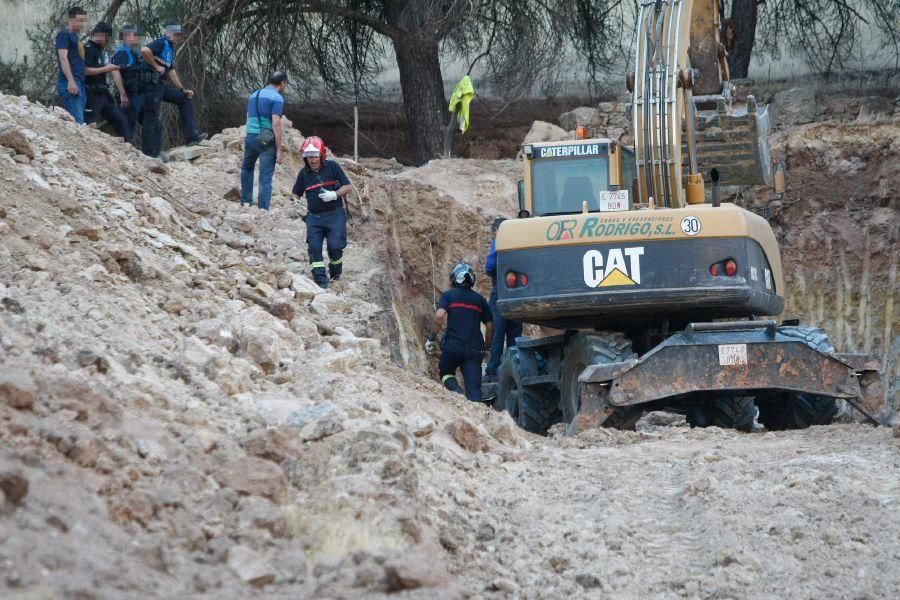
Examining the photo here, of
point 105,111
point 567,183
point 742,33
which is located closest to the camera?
point 567,183

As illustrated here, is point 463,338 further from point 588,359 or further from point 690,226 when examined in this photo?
point 690,226

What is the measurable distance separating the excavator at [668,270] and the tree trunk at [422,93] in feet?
23.6

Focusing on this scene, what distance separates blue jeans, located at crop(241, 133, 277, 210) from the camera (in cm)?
1380

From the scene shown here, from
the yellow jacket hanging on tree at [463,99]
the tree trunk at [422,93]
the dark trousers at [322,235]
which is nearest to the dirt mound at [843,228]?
the yellow jacket hanging on tree at [463,99]

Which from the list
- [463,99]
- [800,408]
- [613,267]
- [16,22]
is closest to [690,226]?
[613,267]

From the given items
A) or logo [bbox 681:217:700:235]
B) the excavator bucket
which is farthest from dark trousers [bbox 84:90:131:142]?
or logo [bbox 681:217:700:235]

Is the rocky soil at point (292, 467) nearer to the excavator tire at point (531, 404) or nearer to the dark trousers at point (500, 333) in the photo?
the excavator tire at point (531, 404)

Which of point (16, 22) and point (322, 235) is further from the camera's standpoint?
point (16, 22)

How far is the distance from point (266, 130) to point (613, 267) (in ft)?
15.6

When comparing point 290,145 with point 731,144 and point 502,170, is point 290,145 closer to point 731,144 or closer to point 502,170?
point 502,170

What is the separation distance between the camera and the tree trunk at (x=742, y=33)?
19.9 m

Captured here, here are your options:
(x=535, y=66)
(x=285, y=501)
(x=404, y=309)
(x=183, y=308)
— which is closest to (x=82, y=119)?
(x=404, y=309)

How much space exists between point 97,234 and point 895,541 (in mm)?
5837

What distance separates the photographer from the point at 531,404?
12836 mm
